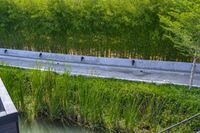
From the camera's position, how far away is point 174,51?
892cm

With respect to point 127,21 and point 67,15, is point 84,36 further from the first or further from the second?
point 127,21

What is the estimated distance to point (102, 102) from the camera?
634 centimetres

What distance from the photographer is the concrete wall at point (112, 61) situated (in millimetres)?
8688

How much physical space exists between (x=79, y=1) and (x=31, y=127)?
13.8 ft

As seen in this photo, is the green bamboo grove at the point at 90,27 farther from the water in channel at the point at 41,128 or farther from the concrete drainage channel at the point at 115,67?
the water in channel at the point at 41,128

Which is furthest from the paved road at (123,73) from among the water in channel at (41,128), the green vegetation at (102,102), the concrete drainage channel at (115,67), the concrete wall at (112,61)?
the water in channel at (41,128)

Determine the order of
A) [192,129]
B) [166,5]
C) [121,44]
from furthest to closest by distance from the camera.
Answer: [121,44], [166,5], [192,129]

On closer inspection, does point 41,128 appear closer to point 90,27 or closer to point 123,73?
point 123,73

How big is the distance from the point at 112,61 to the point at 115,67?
0.20m

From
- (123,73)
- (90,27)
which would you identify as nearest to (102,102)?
(123,73)

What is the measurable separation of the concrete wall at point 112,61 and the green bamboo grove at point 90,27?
0.44m

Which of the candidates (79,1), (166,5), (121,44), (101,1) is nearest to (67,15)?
(79,1)

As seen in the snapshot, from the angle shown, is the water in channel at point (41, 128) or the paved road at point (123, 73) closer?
the water in channel at point (41, 128)

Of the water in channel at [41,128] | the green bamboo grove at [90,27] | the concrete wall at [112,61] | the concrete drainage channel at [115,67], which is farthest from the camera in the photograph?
the green bamboo grove at [90,27]
